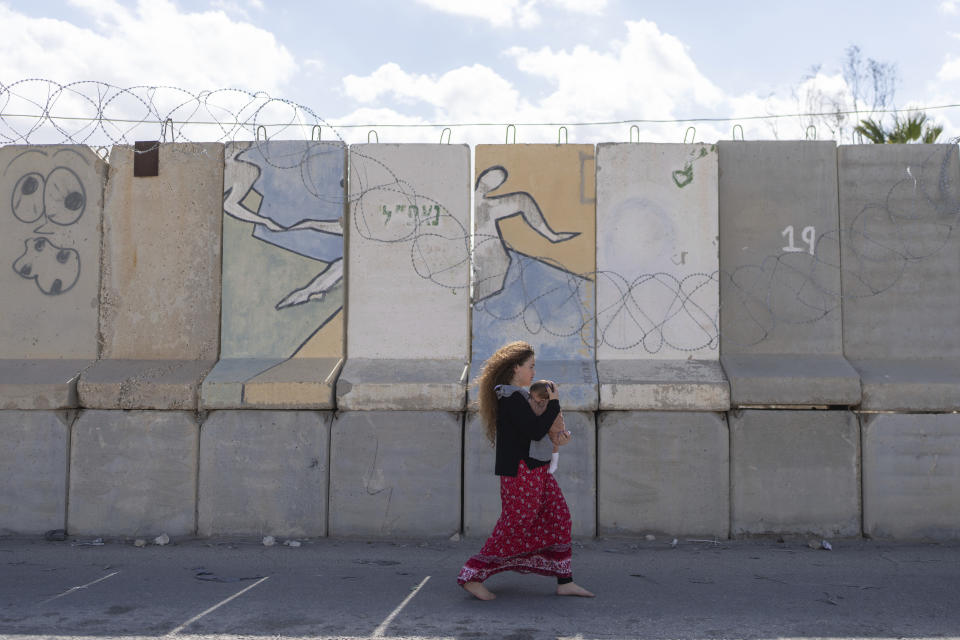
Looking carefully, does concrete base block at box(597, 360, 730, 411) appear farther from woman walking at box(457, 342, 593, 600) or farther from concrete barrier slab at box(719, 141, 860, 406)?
woman walking at box(457, 342, 593, 600)

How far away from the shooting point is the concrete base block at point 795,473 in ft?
21.7

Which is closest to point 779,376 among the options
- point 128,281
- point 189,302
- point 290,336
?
point 290,336

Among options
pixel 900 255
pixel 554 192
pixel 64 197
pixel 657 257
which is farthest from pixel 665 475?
pixel 64 197

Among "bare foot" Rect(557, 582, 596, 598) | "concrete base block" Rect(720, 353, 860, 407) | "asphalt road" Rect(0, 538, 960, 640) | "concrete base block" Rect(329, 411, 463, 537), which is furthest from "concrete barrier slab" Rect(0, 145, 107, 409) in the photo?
"concrete base block" Rect(720, 353, 860, 407)

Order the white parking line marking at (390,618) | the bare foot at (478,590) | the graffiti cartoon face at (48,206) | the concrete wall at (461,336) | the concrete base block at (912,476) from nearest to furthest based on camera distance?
the white parking line marking at (390,618) → the bare foot at (478,590) → the concrete base block at (912,476) → the concrete wall at (461,336) → the graffiti cartoon face at (48,206)

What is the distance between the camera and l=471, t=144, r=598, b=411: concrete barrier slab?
724 cm

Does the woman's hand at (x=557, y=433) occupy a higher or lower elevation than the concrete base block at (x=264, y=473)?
higher

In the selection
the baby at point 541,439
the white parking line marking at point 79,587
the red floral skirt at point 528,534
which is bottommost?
the white parking line marking at point 79,587

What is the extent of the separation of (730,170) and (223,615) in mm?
5442

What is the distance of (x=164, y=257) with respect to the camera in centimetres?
742

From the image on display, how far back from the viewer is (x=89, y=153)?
7531 millimetres

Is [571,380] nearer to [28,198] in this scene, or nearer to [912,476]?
[912,476]

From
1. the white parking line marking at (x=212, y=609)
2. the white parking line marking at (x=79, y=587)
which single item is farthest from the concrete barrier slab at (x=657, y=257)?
the white parking line marking at (x=79, y=587)

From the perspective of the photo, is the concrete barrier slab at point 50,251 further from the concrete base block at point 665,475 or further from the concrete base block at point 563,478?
the concrete base block at point 665,475
